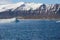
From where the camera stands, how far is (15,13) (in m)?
112

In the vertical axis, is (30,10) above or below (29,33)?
below

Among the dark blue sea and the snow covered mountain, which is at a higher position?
the dark blue sea

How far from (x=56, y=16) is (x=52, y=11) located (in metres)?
10.5

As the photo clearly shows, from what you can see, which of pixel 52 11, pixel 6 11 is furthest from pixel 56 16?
pixel 6 11

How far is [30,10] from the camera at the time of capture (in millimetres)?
116062

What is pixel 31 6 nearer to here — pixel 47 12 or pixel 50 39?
pixel 47 12

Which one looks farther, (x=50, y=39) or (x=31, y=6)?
(x=31, y=6)

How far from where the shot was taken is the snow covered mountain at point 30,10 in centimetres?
10957

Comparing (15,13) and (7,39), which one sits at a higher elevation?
(7,39)

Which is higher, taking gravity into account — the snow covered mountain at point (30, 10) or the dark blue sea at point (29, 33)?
the dark blue sea at point (29, 33)

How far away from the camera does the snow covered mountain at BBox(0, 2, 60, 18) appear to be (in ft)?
359

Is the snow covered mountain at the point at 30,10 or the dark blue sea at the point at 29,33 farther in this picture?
the snow covered mountain at the point at 30,10

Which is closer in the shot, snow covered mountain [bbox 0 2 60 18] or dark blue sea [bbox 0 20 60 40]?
dark blue sea [bbox 0 20 60 40]

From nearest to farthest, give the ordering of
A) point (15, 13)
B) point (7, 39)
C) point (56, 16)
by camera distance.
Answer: point (7, 39), point (56, 16), point (15, 13)
